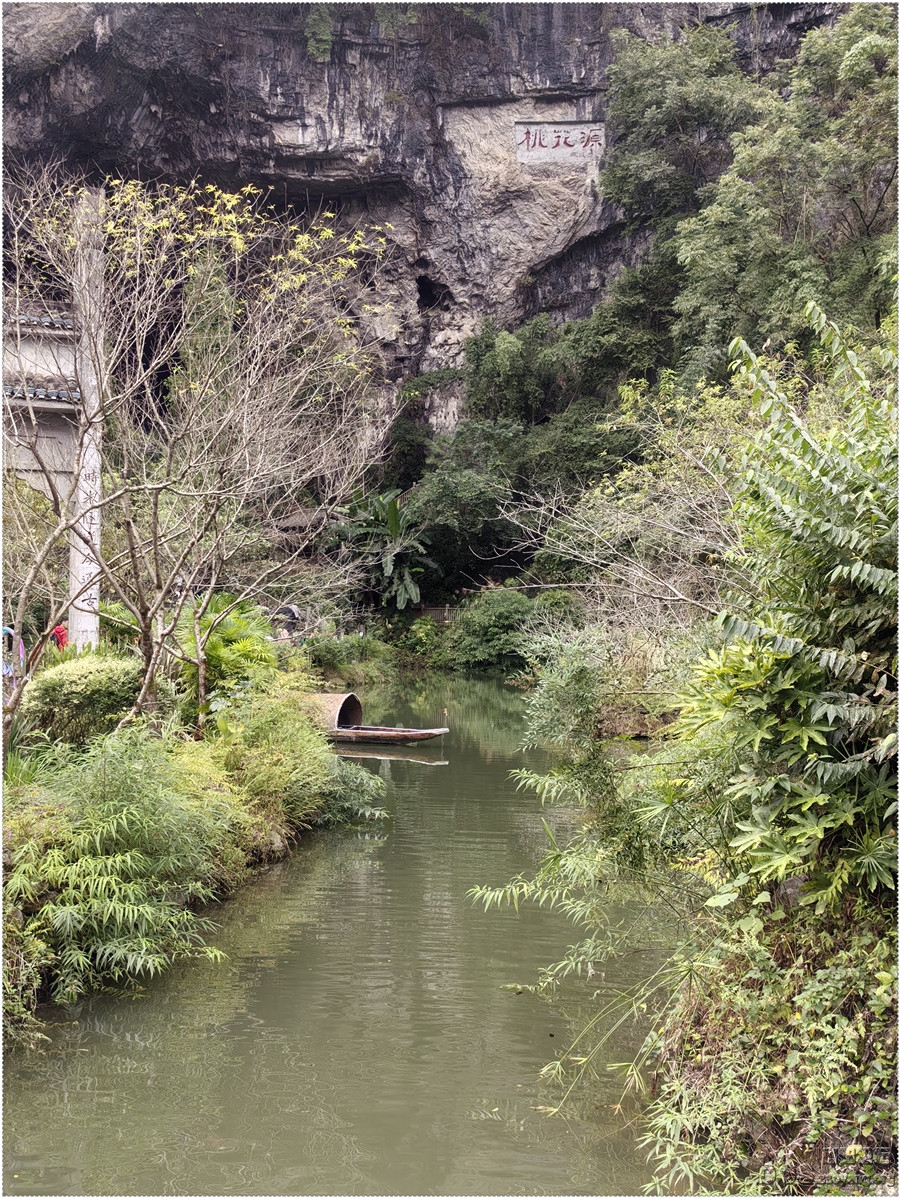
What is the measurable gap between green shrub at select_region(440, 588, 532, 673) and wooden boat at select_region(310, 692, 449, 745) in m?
10.3

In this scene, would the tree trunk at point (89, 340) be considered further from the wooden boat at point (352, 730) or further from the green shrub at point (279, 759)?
the wooden boat at point (352, 730)

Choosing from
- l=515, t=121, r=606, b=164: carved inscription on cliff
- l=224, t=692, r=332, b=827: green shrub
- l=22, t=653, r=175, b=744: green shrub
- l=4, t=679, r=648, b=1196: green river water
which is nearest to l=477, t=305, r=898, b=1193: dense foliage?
l=4, t=679, r=648, b=1196: green river water

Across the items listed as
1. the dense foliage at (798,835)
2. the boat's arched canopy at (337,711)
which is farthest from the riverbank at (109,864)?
the boat's arched canopy at (337,711)

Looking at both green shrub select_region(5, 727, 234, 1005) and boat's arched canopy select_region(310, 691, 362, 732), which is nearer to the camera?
green shrub select_region(5, 727, 234, 1005)

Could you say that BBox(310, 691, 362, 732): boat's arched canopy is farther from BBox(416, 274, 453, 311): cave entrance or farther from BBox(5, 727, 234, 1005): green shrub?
BBox(416, 274, 453, 311): cave entrance

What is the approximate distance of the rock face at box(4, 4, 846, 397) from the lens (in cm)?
2275

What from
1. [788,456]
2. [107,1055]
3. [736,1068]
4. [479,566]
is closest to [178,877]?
[107,1055]

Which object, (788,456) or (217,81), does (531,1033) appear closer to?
(788,456)

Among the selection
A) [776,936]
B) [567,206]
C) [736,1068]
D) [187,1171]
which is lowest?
[187,1171]

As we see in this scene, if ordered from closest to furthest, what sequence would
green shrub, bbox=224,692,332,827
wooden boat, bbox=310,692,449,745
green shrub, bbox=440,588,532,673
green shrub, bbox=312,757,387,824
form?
green shrub, bbox=224,692,332,827 → green shrub, bbox=312,757,387,824 → wooden boat, bbox=310,692,449,745 → green shrub, bbox=440,588,532,673

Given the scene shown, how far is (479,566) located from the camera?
→ 26.1 metres

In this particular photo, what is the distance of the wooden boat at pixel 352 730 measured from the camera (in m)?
11.5

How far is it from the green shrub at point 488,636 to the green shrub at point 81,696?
1584cm

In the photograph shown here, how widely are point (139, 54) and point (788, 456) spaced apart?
23965 mm
